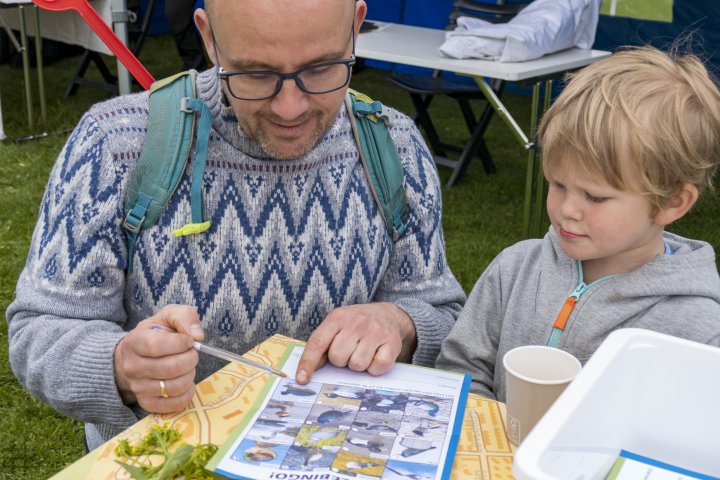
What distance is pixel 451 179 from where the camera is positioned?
4922mm

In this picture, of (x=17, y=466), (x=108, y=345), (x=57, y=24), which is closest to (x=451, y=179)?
(x=57, y=24)

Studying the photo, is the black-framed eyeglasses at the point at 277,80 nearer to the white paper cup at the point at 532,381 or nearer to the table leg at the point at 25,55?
the white paper cup at the point at 532,381

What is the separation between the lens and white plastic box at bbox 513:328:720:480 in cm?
92

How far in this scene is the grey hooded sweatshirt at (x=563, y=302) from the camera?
1337mm

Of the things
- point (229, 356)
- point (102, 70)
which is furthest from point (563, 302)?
point (102, 70)

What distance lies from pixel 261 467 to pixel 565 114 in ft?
2.28

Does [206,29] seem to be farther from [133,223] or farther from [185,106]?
[133,223]

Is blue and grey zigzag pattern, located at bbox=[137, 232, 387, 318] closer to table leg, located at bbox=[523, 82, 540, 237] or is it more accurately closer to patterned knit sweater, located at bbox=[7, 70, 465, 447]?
patterned knit sweater, located at bbox=[7, 70, 465, 447]

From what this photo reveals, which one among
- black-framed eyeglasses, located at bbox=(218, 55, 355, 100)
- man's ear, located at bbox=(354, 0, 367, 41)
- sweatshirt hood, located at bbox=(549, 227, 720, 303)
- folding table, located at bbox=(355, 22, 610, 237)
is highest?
man's ear, located at bbox=(354, 0, 367, 41)

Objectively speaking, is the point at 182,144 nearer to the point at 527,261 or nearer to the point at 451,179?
the point at 527,261

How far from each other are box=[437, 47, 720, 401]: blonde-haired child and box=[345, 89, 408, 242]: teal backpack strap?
28 cm

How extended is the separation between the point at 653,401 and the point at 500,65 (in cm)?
295

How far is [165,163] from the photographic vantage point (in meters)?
1.42

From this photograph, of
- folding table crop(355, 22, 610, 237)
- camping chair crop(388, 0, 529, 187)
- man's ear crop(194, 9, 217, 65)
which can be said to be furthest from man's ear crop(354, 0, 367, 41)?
camping chair crop(388, 0, 529, 187)
